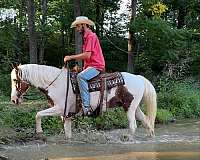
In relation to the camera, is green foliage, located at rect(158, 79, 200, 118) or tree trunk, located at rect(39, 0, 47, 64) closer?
green foliage, located at rect(158, 79, 200, 118)

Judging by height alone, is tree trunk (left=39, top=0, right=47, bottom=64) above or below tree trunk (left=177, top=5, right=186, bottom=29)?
below

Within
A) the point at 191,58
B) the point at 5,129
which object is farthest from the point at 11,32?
the point at 5,129

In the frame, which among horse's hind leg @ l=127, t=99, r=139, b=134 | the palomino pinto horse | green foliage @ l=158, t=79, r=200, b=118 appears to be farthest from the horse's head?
green foliage @ l=158, t=79, r=200, b=118

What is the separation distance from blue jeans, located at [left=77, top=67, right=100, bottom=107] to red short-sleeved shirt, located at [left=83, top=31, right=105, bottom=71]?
0.39 feet

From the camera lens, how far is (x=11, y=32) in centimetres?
2564

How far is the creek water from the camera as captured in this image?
8.92 meters

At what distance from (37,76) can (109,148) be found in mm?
2076

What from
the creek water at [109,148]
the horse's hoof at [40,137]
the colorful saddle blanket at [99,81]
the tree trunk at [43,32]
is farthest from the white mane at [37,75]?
the tree trunk at [43,32]

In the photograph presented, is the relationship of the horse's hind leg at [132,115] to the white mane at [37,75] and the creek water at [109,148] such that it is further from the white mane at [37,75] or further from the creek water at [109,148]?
the white mane at [37,75]

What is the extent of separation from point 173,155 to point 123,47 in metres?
20.3

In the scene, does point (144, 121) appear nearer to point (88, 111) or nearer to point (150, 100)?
point (150, 100)

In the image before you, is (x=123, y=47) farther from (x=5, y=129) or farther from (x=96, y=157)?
(x=96, y=157)

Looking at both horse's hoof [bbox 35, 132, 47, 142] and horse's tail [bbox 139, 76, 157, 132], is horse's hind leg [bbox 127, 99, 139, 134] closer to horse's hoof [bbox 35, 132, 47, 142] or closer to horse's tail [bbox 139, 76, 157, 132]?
horse's tail [bbox 139, 76, 157, 132]

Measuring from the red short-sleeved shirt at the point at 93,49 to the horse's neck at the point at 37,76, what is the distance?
0.81m
